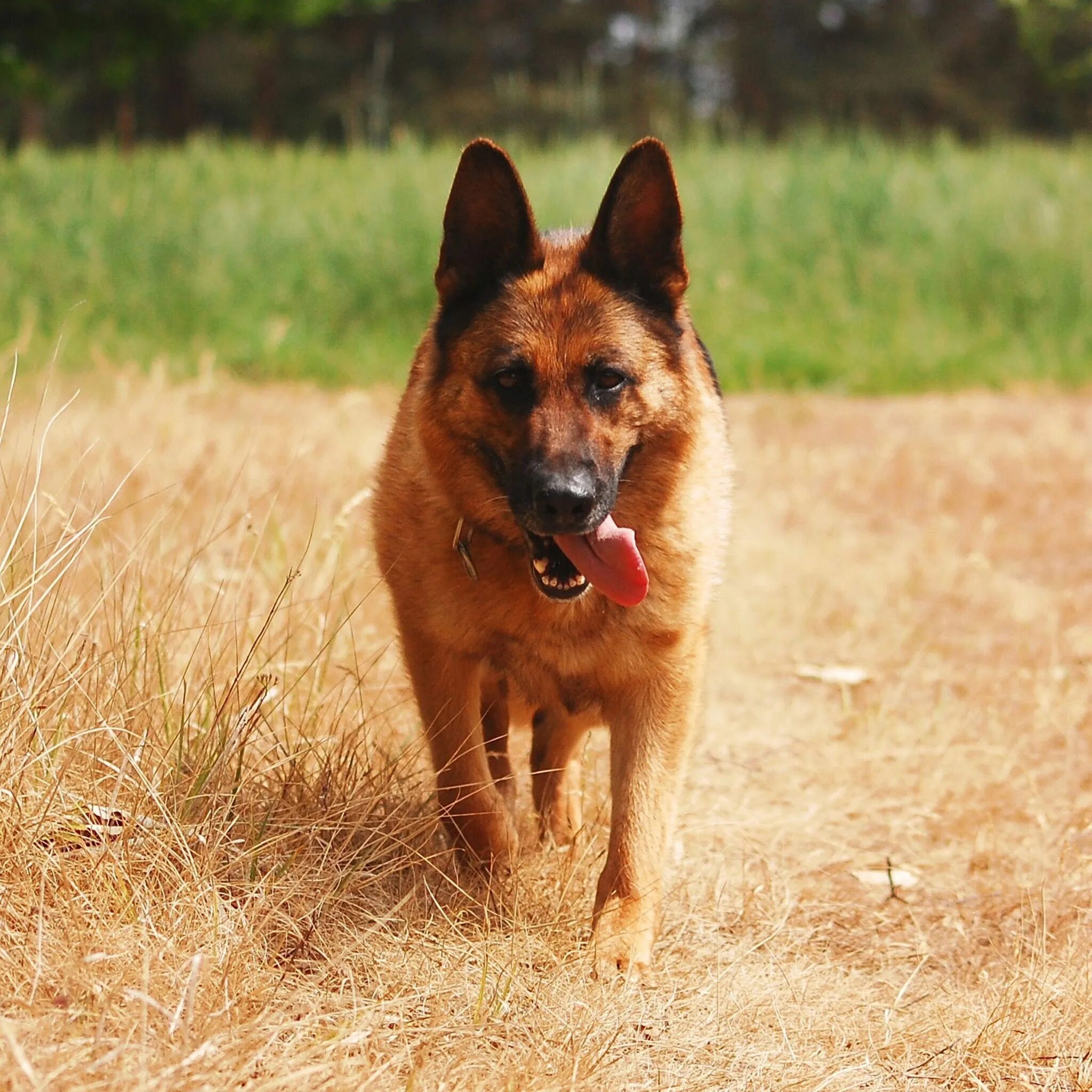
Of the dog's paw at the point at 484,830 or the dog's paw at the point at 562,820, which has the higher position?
the dog's paw at the point at 484,830

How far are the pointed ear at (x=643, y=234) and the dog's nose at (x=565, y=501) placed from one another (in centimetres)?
69

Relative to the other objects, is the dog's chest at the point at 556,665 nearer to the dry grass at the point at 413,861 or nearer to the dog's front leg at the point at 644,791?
the dog's front leg at the point at 644,791

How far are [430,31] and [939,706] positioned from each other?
29269mm

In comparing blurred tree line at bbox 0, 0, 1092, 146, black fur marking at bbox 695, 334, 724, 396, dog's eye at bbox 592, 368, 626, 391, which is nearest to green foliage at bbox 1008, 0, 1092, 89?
blurred tree line at bbox 0, 0, 1092, 146

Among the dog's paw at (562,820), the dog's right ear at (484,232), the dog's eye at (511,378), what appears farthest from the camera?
the dog's paw at (562,820)

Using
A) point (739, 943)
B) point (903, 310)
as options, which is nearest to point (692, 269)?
point (903, 310)

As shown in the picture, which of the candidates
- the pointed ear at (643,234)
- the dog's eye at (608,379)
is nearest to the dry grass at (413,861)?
the dog's eye at (608,379)

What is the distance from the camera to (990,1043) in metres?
2.47

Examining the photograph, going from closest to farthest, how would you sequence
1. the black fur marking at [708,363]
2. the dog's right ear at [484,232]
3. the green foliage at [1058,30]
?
1. the dog's right ear at [484,232]
2. the black fur marking at [708,363]
3. the green foliage at [1058,30]

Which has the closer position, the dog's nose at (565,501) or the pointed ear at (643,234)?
the dog's nose at (565,501)

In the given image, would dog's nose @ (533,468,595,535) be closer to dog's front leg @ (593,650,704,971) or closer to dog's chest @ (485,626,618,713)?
dog's chest @ (485,626,618,713)

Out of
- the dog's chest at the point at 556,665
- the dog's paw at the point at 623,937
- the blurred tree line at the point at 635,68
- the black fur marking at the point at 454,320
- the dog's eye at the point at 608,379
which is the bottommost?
the dog's paw at the point at 623,937

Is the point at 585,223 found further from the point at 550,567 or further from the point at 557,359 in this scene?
the point at 550,567

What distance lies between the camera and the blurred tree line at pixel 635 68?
29734 mm
